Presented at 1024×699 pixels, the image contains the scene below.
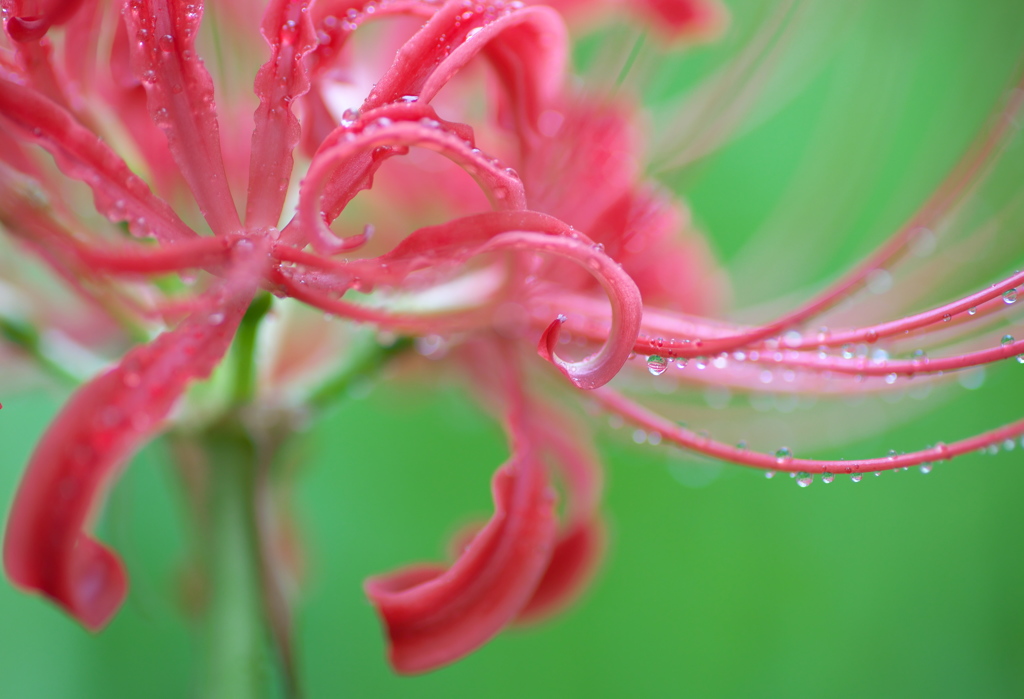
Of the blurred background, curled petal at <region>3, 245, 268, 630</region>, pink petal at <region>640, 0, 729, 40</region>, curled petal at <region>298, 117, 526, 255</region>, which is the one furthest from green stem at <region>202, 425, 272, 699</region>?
the blurred background

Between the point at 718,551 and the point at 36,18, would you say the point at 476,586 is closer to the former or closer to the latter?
the point at 36,18

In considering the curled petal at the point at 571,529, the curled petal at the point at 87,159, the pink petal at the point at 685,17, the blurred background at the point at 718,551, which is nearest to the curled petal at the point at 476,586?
the curled petal at the point at 571,529

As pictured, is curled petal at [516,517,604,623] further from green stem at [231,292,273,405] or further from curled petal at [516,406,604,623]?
green stem at [231,292,273,405]

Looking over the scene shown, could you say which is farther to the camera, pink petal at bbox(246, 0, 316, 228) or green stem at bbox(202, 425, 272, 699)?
green stem at bbox(202, 425, 272, 699)

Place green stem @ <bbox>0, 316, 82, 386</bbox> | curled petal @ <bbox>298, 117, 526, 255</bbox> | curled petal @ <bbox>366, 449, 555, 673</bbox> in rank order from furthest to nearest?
green stem @ <bbox>0, 316, 82, 386</bbox>
curled petal @ <bbox>366, 449, 555, 673</bbox>
curled petal @ <bbox>298, 117, 526, 255</bbox>

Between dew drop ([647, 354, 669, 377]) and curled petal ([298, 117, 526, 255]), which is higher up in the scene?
curled petal ([298, 117, 526, 255])
